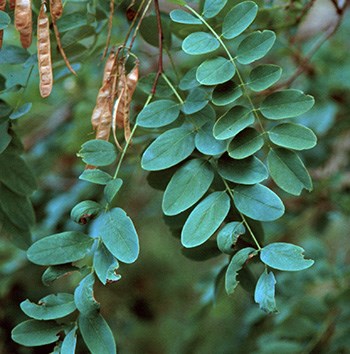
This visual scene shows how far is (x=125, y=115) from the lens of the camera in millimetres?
760

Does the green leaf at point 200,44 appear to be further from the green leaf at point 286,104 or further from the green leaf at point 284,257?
the green leaf at point 284,257

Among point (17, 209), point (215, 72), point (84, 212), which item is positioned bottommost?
point (17, 209)

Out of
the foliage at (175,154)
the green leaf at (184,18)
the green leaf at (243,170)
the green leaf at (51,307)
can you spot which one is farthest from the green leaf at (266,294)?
the green leaf at (184,18)

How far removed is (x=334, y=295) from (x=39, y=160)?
79cm

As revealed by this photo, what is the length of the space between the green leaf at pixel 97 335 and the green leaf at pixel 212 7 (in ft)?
1.27

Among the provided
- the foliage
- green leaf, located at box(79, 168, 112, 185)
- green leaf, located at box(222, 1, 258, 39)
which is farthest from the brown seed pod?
green leaf, located at box(222, 1, 258, 39)

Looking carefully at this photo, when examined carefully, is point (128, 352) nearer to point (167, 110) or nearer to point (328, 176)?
point (328, 176)

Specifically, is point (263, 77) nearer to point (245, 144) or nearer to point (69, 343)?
point (245, 144)

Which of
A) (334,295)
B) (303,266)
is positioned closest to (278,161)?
(303,266)

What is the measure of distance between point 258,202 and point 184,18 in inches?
9.7

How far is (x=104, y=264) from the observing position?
71cm

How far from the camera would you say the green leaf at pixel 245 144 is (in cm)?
72

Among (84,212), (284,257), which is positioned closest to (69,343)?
(84,212)

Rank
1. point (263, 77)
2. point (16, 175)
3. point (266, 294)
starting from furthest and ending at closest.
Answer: point (16, 175), point (263, 77), point (266, 294)
